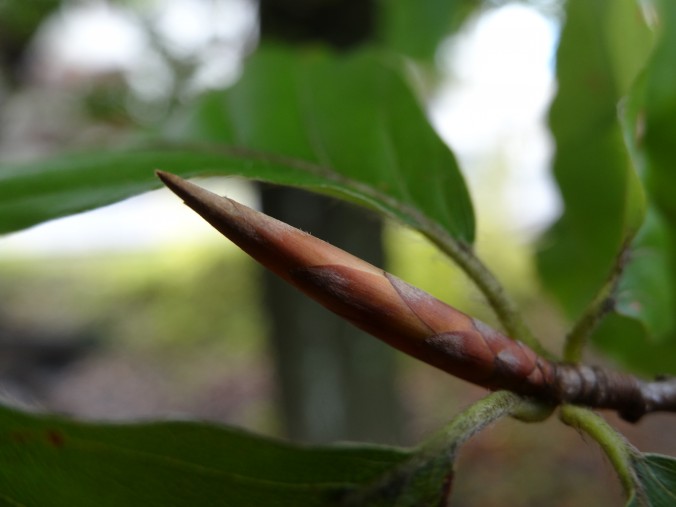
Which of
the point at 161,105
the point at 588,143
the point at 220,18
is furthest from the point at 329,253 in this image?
the point at 220,18

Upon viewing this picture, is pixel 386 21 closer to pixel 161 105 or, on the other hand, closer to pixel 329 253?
pixel 161 105

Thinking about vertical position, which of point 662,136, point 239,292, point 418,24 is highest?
point 418,24

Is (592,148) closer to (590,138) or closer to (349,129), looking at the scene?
(590,138)

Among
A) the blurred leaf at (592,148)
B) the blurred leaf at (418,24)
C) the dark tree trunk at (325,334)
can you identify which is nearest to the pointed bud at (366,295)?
the blurred leaf at (592,148)

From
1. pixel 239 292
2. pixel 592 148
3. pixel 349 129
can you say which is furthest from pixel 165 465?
pixel 239 292

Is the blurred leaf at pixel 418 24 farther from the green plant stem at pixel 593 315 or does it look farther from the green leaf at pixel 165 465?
the green leaf at pixel 165 465

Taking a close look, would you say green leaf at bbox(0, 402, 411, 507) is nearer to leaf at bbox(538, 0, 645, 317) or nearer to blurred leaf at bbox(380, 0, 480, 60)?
leaf at bbox(538, 0, 645, 317)

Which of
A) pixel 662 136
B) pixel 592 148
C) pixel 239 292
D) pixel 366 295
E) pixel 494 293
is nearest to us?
pixel 366 295
